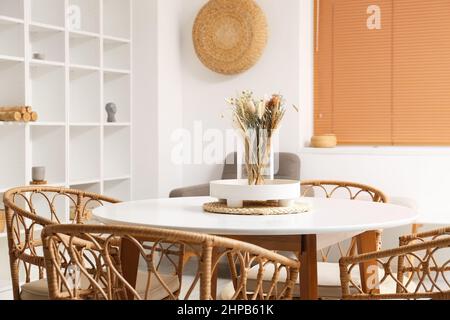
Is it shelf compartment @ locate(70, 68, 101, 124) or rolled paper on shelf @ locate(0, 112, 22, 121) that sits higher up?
shelf compartment @ locate(70, 68, 101, 124)

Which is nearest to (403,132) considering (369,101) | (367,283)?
(369,101)

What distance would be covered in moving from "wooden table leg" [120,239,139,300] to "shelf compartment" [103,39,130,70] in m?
3.08

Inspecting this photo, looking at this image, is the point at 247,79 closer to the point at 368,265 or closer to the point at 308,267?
Result: the point at 368,265

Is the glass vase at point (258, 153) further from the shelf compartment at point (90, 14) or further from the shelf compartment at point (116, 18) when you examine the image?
the shelf compartment at point (116, 18)

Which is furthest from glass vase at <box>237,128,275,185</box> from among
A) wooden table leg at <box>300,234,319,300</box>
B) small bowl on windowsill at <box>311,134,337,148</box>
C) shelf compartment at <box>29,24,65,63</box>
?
small bowl on windowsill at <box>311,134,337,148</box>

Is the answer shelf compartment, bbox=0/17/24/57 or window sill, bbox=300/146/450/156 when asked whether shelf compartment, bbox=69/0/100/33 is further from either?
window sill, bbox=300/146/450/156

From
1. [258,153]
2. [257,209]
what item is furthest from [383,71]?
[257,209]

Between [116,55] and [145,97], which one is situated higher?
[116,55]

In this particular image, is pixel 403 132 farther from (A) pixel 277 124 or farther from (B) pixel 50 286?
(B) pixel 50 286

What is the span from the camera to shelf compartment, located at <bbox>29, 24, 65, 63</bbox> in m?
4.73

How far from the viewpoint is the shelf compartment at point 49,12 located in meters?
4.78

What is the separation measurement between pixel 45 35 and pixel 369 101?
7.54 feet

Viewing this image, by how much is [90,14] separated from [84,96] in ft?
1.85

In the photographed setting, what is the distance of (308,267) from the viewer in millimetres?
2332
